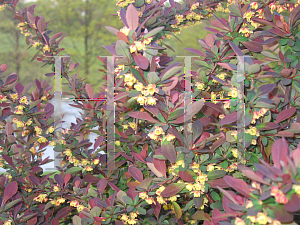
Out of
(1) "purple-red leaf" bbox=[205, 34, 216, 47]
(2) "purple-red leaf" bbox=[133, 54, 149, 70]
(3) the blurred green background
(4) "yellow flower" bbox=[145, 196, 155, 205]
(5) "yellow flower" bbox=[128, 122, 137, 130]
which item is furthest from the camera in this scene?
(3) the blurred green background

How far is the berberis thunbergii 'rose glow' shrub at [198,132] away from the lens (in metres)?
0.54

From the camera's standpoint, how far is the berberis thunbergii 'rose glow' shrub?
0.54 meters

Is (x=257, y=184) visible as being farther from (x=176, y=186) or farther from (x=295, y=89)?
(x=295, y=89)

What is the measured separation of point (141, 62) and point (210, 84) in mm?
373

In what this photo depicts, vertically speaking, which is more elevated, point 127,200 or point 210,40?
point 210,40

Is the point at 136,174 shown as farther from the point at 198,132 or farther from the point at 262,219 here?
the point at 262,219

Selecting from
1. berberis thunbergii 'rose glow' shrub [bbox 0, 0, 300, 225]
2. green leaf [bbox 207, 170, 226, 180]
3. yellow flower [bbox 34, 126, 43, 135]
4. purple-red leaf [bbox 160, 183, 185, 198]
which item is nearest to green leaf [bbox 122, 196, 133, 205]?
berberis thunbergii 'rose glow' shrub [bbox 0, 0, 300, 225]

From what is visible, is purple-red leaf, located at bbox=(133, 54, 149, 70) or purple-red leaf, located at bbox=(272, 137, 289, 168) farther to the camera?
purple-red leaf, located at bbox=(133, 54, 149, 70)

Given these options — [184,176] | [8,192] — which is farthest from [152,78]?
[8,192]

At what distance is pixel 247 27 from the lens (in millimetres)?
829

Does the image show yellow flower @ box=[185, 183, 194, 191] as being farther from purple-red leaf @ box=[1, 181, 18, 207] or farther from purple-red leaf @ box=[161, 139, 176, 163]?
purple-red leaf @ box=[1, 181, 18, 207]

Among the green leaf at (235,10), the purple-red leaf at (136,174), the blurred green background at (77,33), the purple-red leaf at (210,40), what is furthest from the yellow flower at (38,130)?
the blurred green background at (77,33)

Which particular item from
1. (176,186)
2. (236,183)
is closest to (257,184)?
(236,183)

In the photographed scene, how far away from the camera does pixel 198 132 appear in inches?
28.7
